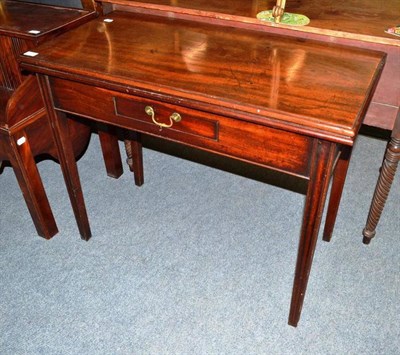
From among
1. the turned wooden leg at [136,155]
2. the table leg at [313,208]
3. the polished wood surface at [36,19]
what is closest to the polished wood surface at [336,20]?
the polished wood surface at [36,19]

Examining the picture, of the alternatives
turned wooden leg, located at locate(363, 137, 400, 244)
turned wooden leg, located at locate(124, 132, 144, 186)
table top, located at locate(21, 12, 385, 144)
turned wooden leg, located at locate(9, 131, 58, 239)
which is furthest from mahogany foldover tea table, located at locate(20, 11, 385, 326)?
turned wooden leg, located at locate(124, 132, 144, 186)

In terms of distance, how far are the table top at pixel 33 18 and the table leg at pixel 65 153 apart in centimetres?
34

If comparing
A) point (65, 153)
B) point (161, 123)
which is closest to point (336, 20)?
→ point (161, 123)

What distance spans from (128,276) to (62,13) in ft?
3.56

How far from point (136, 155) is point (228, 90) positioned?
98 centimetres

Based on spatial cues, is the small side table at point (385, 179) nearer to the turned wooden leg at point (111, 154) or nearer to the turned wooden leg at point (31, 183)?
the turned wooden leg at point (111, 154)

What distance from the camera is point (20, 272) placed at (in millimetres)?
Result: 1657

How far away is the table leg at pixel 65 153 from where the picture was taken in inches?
53.0

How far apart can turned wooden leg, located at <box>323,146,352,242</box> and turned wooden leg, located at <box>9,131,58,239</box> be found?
110cm

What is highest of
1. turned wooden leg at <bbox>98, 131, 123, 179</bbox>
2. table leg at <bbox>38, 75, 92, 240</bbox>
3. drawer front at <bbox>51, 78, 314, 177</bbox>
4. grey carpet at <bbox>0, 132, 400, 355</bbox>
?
drawer front at <bbox>51, 78, 314, 177</bbox>

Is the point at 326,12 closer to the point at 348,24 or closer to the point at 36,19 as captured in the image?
the point at 348,24

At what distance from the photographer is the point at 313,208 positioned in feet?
3.65

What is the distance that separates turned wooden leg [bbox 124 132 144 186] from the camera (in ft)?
6.31

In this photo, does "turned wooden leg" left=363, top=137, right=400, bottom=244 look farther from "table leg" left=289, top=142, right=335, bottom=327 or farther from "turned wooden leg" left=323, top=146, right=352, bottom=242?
"table leg" left=289, top=142, right=335, bottom=327
